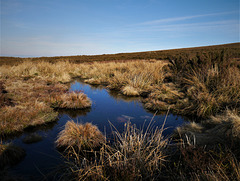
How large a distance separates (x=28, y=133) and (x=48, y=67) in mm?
10964

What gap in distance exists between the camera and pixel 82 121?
15.6 feet

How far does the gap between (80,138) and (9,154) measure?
1.38m

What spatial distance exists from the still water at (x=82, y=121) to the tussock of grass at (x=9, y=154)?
0.13 metres

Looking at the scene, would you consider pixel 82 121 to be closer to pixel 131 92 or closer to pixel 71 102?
pixel 71 102

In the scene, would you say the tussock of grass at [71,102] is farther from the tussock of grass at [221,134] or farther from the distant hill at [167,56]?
the distant hill at [167,56]

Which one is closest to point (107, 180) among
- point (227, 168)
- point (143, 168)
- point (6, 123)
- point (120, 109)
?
point (143, 168)

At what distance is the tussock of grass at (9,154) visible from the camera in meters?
2.74

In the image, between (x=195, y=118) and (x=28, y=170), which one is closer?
(x=28, y=170)

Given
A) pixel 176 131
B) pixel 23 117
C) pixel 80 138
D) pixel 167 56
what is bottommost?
pixel 176 131

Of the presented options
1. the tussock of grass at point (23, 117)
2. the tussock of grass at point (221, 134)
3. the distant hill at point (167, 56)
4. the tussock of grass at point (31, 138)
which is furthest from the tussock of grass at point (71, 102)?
the distant hill at point (167, 56)

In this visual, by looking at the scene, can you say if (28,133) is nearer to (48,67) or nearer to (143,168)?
(143,168)

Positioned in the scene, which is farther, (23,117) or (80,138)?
(23,117)

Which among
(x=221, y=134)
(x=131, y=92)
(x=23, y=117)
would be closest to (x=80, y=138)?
(x=23, y=117)

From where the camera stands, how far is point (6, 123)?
3.95 m
